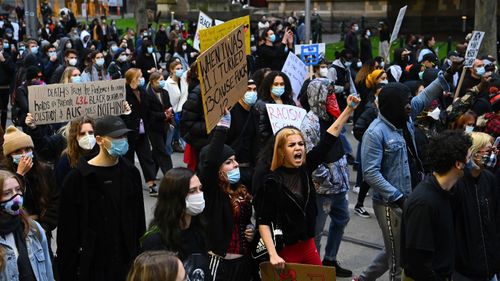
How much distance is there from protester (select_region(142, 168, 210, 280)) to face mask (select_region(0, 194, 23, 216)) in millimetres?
710

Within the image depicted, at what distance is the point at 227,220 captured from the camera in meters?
5.12

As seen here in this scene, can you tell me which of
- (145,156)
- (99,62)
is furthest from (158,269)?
(99,62)

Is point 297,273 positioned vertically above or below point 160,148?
above

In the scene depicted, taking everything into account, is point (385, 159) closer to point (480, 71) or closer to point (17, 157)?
point (17, 157)

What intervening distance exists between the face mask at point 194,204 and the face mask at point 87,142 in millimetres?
1958

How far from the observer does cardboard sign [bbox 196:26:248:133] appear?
5648mm

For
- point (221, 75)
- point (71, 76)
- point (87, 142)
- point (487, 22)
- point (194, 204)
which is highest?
point (221, 75)

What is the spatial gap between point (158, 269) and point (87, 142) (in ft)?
10.4

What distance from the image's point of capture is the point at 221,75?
590 centimetres

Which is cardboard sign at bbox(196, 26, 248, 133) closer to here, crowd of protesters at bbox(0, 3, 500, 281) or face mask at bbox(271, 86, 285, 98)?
crowd of protesters at bbox(0, 3, 500, 281)

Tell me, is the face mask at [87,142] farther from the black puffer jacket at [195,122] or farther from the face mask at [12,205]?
the face mask at [12,205]

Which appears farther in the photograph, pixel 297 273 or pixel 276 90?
pixel 276 90

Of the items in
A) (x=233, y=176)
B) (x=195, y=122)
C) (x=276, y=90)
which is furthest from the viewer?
(x=276, y=90)

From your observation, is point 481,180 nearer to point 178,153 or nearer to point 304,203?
point 304,203
